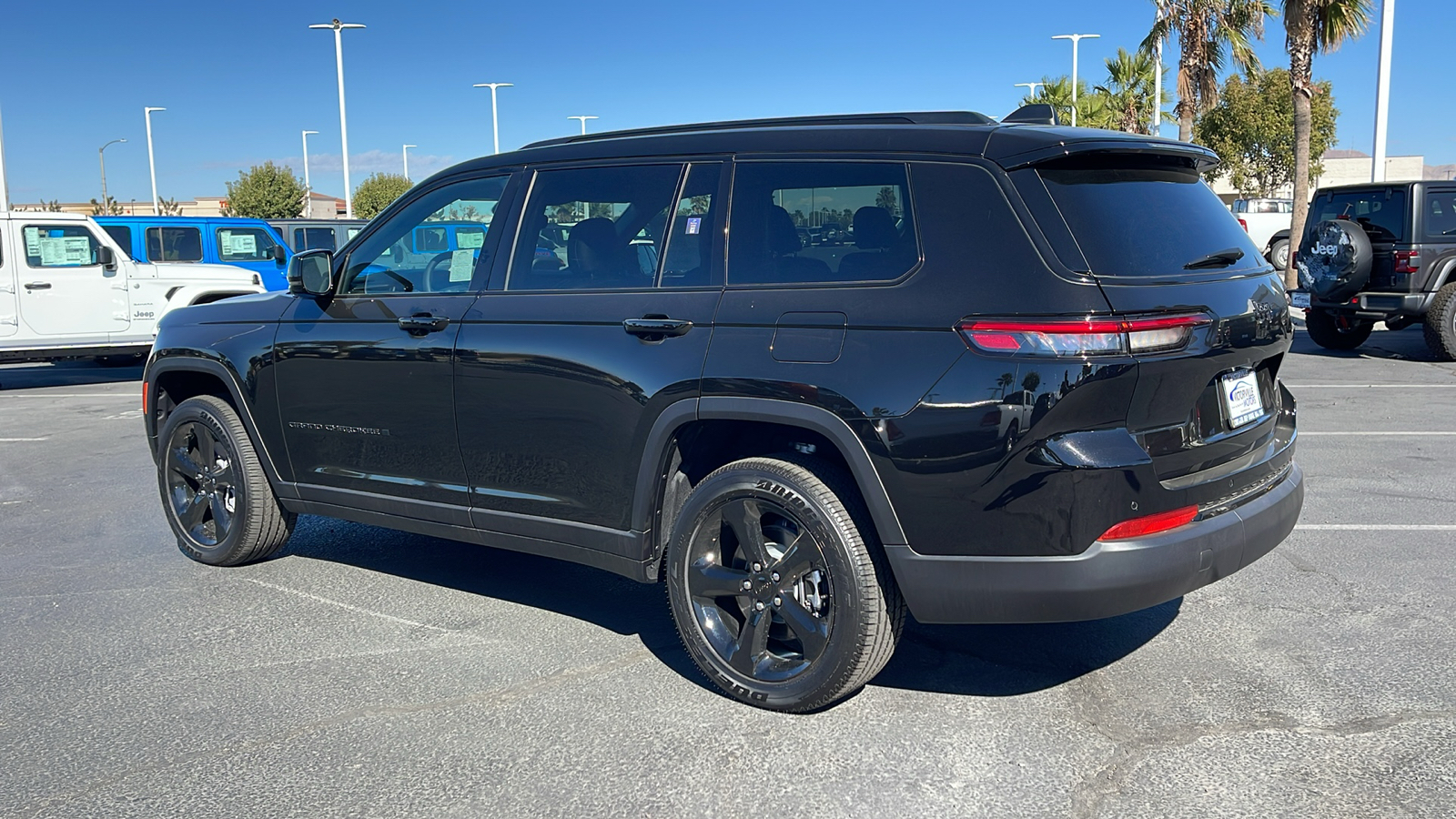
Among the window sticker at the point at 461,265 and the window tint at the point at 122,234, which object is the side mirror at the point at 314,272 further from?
the window tint at the point at 122,234

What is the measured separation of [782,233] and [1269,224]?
30.9m

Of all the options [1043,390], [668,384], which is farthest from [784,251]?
[1043,390]

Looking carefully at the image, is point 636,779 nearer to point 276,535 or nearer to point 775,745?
point 775,745

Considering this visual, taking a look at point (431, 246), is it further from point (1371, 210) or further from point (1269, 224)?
point (1269, 224)

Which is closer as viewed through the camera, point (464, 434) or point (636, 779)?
point (636, 779)

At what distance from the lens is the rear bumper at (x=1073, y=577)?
333cm

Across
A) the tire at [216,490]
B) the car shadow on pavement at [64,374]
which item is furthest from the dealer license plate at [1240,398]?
the car shadow on pavement at [64,374]

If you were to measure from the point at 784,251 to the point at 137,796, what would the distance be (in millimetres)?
2439

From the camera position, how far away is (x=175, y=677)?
4223 mm

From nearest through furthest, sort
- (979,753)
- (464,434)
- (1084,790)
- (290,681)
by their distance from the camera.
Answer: (1084,790)
(979,753)
(290,681)
(464,434)

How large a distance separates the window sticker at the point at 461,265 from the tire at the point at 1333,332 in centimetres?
1260

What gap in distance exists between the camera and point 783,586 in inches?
148

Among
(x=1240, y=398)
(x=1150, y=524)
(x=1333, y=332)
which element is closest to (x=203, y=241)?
(x=1333, y=332)

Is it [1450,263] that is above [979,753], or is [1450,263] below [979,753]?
above
